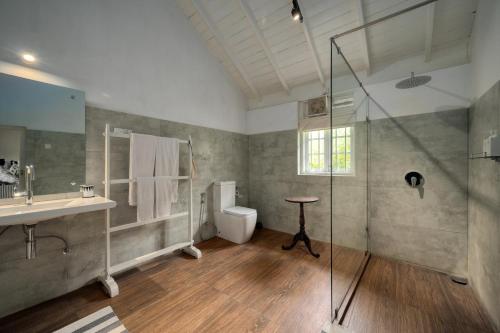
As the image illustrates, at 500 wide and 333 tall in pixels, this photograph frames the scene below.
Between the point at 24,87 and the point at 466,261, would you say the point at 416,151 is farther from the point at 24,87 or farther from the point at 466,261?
the point at 24,87

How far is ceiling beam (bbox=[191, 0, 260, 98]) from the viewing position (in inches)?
96.1

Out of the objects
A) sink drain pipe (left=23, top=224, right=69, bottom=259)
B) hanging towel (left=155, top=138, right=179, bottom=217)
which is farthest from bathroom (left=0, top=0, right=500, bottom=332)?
hanging towel (left=155, top=138, right=179, bottom=217)

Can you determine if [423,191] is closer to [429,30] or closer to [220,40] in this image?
[429,30]

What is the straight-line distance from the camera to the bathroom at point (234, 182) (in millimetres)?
1491

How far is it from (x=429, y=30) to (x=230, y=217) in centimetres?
311

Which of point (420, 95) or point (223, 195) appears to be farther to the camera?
point (223, 195)

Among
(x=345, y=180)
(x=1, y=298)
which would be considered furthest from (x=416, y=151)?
(x=1, y=298)

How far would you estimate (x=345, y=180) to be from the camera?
252cm

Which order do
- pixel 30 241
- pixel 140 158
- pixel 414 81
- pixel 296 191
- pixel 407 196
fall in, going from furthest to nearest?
pixel 296 191 → pixel 407 196 → pixel 414 81 → pixel 140 158 → pixel 30 241

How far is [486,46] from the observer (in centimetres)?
158

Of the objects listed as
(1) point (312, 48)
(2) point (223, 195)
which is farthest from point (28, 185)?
(1) point (312, 48)

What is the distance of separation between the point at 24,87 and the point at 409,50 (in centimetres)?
380

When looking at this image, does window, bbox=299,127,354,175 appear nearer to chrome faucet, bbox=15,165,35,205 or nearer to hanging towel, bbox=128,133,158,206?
hanging towel, bbox=128,133,158,206

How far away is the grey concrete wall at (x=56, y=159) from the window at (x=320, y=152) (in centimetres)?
266
